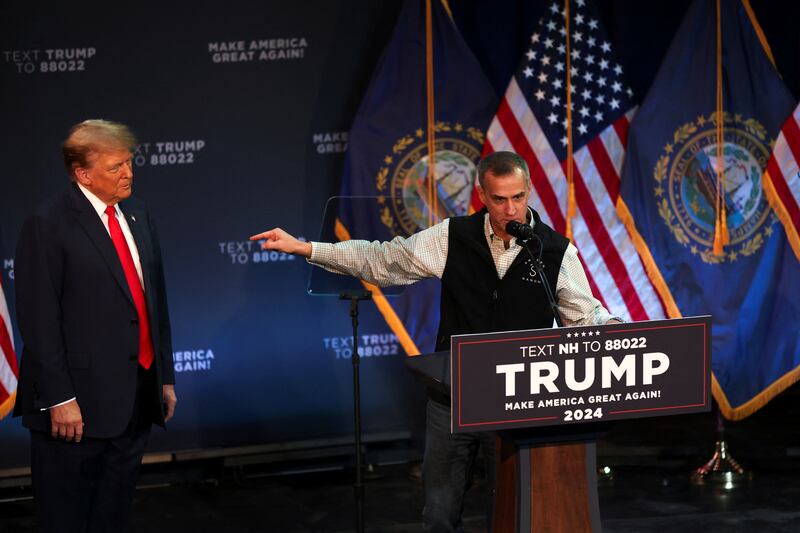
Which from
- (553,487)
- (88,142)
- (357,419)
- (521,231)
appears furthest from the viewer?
(357,419)

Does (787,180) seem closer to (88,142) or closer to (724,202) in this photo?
(724,202)

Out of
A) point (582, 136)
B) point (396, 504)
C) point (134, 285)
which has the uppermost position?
point (582, 136)

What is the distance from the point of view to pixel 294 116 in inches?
215

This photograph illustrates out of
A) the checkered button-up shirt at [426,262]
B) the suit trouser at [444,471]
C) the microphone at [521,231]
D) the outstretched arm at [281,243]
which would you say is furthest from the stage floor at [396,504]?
the microphone at [521,231]

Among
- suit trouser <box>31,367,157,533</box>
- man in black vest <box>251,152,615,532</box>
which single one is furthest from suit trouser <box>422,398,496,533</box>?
suit trouser <box>31,367,157,533</box>

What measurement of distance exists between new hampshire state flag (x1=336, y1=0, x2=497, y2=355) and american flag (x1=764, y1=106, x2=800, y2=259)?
4.78ft

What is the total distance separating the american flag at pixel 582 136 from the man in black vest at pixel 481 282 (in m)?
2.18

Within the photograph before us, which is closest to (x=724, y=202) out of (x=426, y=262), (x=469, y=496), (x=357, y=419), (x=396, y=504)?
(x=469, y=496)

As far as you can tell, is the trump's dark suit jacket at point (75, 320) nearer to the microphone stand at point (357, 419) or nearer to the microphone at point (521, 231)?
the microphone at point (521, 231)

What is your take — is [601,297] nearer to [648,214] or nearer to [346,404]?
[648,214]

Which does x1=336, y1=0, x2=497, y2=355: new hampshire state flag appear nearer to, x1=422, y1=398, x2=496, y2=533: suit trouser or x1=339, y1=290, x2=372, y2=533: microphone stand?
x1=339, y1=290, x2=372, y2=533: microphone stand

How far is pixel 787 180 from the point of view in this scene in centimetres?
544

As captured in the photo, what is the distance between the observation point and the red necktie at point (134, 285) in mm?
3186

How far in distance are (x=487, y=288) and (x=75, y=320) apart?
1207 millimetres
